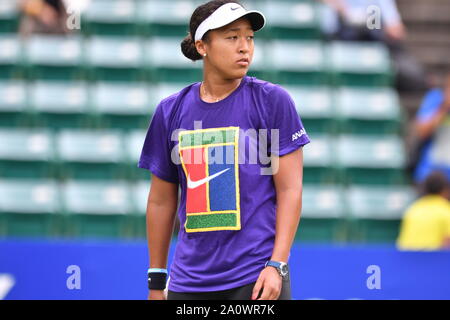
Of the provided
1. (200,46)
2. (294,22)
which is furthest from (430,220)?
(200,46)

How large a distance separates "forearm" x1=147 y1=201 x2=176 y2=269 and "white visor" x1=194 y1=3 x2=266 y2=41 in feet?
2.15

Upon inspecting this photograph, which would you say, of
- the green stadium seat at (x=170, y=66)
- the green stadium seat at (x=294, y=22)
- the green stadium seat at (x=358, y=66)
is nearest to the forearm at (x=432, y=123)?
the green stadium seat at (x=358, y=66)

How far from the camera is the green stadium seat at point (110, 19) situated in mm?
8477

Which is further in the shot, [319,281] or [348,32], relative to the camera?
[348,32]

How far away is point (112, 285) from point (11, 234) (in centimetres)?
163

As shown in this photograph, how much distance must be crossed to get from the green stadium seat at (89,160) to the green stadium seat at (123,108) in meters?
0.43

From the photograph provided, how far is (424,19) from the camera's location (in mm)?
9422

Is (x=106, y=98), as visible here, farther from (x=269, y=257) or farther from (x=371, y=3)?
(x=269, y=257)

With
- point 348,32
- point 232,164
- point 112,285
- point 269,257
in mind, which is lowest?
point 112,285

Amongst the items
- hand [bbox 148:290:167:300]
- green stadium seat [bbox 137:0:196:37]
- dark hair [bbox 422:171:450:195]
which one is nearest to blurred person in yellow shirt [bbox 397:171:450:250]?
dark hair [bbox 422:171:450:195]

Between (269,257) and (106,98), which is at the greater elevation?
(106,98)

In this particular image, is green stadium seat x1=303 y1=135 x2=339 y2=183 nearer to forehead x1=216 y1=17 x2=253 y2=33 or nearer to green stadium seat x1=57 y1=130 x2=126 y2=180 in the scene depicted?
green stadium seat x1=57 y1=130 x2=126 y2=180

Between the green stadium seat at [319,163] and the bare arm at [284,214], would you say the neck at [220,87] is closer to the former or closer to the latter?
the bare arm at [284,214]
